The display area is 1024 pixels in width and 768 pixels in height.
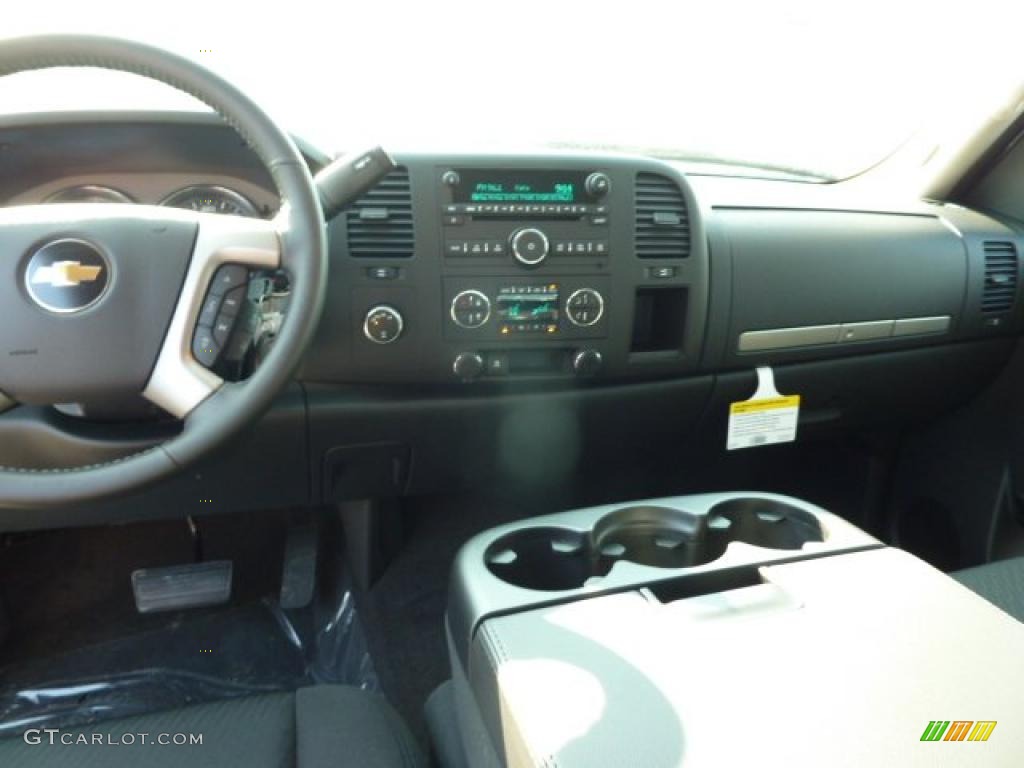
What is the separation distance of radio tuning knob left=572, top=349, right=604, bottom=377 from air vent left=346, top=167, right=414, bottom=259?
32 centimetres

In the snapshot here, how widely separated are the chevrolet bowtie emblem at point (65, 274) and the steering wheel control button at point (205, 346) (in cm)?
14

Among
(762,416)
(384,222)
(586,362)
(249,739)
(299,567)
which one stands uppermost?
(384,222)

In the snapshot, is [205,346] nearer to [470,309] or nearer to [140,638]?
[470,309]

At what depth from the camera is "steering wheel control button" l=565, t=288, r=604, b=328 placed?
1.32 meters

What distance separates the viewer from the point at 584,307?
133cm

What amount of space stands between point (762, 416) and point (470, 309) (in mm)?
673

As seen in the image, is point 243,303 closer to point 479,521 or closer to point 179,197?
point 179,197

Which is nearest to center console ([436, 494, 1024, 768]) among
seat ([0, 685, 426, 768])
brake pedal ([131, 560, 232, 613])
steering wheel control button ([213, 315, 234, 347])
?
seat ([0, 685, 426, 768])

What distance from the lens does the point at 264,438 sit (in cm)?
132

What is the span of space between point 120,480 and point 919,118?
191cm

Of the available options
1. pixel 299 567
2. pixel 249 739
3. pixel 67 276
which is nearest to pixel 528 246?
pixel 67 276

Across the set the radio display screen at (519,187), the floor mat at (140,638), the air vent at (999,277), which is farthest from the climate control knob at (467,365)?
the air vent at (999,277)

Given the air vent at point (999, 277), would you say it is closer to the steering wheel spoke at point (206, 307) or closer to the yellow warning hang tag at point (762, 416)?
the yellow warning hang tag at point (762, 416)

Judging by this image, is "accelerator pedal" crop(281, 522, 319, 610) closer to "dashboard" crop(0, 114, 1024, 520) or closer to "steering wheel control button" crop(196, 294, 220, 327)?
"dashboard" crop(0, 114, 1024, 520)
